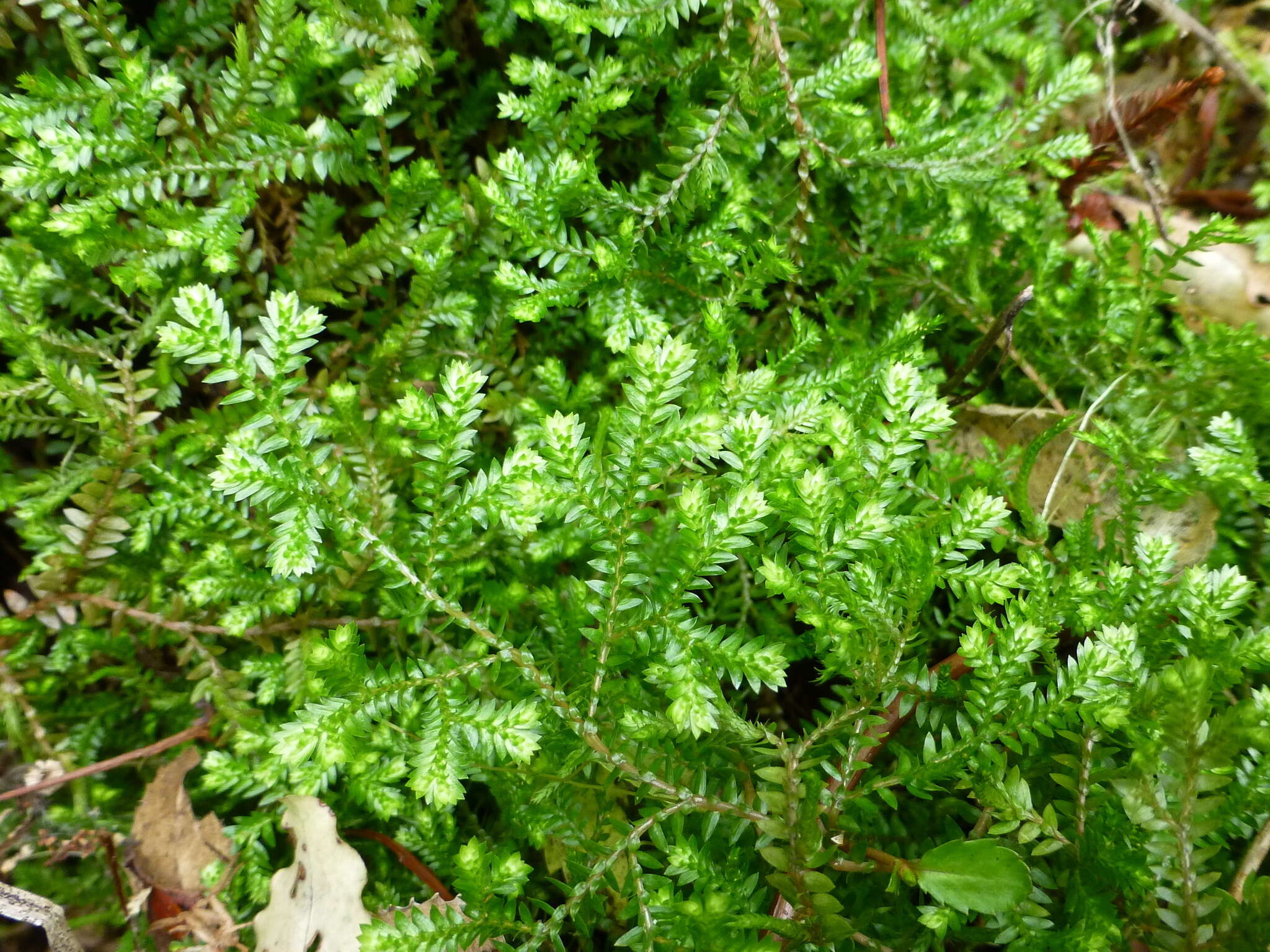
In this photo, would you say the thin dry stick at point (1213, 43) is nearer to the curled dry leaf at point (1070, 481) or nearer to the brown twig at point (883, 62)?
the brown twig at point (883, 62)

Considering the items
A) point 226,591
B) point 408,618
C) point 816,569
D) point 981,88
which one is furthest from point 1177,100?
point 226,591

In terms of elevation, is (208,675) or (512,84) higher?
(512,84)

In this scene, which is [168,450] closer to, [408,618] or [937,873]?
[408,618]

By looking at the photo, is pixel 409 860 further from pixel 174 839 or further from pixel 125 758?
pixel 125 758

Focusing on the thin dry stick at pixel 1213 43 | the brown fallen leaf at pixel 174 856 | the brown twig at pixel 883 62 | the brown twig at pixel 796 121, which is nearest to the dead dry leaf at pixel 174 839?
the brown fallen leaf at pixel 174 856

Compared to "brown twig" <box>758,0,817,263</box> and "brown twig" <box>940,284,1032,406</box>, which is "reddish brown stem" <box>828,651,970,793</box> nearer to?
"brown twig" <box>940,284,1032,406</box>
